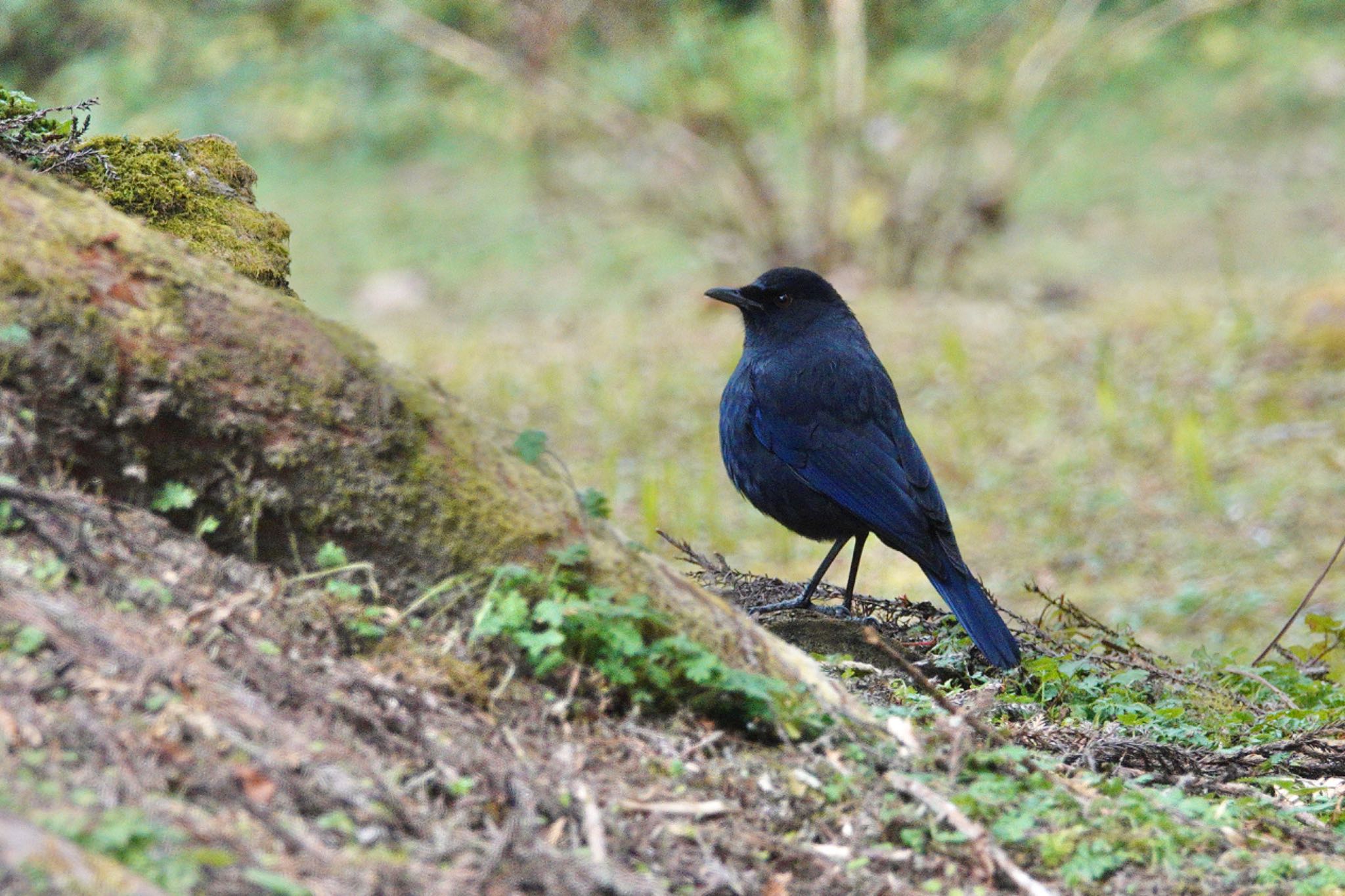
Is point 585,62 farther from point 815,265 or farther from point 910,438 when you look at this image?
point 910,438

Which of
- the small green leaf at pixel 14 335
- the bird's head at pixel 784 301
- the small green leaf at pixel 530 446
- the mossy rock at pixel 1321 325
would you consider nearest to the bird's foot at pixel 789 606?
the bird's head at pixel 784 301

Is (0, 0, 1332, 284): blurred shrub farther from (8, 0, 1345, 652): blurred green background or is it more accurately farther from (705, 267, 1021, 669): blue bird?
(705, 267, 1021, 669): blue bird

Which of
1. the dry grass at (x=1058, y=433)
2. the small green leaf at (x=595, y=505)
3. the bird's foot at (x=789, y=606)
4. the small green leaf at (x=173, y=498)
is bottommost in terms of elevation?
the small green leaf at (x=173, y=498)

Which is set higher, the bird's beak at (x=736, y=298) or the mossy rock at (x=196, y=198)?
the bird's beak at (x=736, y=298)

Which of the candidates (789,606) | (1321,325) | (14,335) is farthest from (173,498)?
(1321,325)

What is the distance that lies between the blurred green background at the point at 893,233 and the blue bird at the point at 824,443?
1.28m

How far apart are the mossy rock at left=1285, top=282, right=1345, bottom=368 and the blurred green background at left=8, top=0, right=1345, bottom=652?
20 mm

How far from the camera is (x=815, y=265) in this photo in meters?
10.0

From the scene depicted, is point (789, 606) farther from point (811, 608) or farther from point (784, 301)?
point (784, 301)

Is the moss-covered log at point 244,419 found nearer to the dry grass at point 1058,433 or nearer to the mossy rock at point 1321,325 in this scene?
the dry grass at point 1058,433

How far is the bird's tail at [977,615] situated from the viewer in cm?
359

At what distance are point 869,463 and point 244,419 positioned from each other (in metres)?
2.36

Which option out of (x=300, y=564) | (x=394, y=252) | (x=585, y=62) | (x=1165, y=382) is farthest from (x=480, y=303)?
(x=300, y=564)

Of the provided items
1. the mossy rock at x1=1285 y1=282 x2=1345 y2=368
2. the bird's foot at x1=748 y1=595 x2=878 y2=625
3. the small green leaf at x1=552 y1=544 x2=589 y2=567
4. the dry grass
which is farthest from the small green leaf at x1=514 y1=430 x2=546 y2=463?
the mossy rock at x1=1285 y1=282 x2=1345 y2=368
